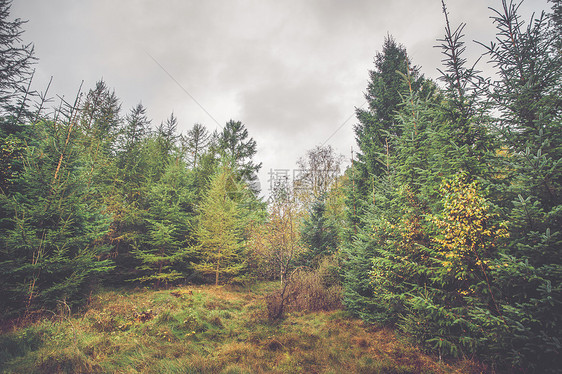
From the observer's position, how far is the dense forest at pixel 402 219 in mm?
3881

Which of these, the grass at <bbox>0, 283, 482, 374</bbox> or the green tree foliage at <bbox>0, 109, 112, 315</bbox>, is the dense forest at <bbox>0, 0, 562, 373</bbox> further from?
the grass at <bbox>0, 283, 482, 374</bbox>

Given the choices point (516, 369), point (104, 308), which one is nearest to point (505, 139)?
point (516, 369)

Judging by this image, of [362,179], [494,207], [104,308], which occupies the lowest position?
[104,308]

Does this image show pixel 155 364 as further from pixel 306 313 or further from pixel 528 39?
pixel 528 39

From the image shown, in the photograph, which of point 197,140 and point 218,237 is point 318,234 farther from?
point 197,140

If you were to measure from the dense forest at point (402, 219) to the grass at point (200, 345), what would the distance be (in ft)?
2.50

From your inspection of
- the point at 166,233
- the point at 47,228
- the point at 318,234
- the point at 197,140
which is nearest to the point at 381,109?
the point at 318,234

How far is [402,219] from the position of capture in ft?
20.8

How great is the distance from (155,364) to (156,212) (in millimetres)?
10387

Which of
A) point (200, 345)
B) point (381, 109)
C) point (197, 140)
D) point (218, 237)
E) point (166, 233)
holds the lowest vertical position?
point (200, 345)

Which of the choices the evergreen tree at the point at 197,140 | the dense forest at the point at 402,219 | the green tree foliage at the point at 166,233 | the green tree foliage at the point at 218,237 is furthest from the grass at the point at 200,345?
the evergreen tree at the point at 197,140

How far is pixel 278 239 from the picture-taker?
11.1m

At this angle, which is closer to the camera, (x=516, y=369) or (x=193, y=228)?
(x=516, y=369)

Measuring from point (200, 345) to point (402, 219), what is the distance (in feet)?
24.0
